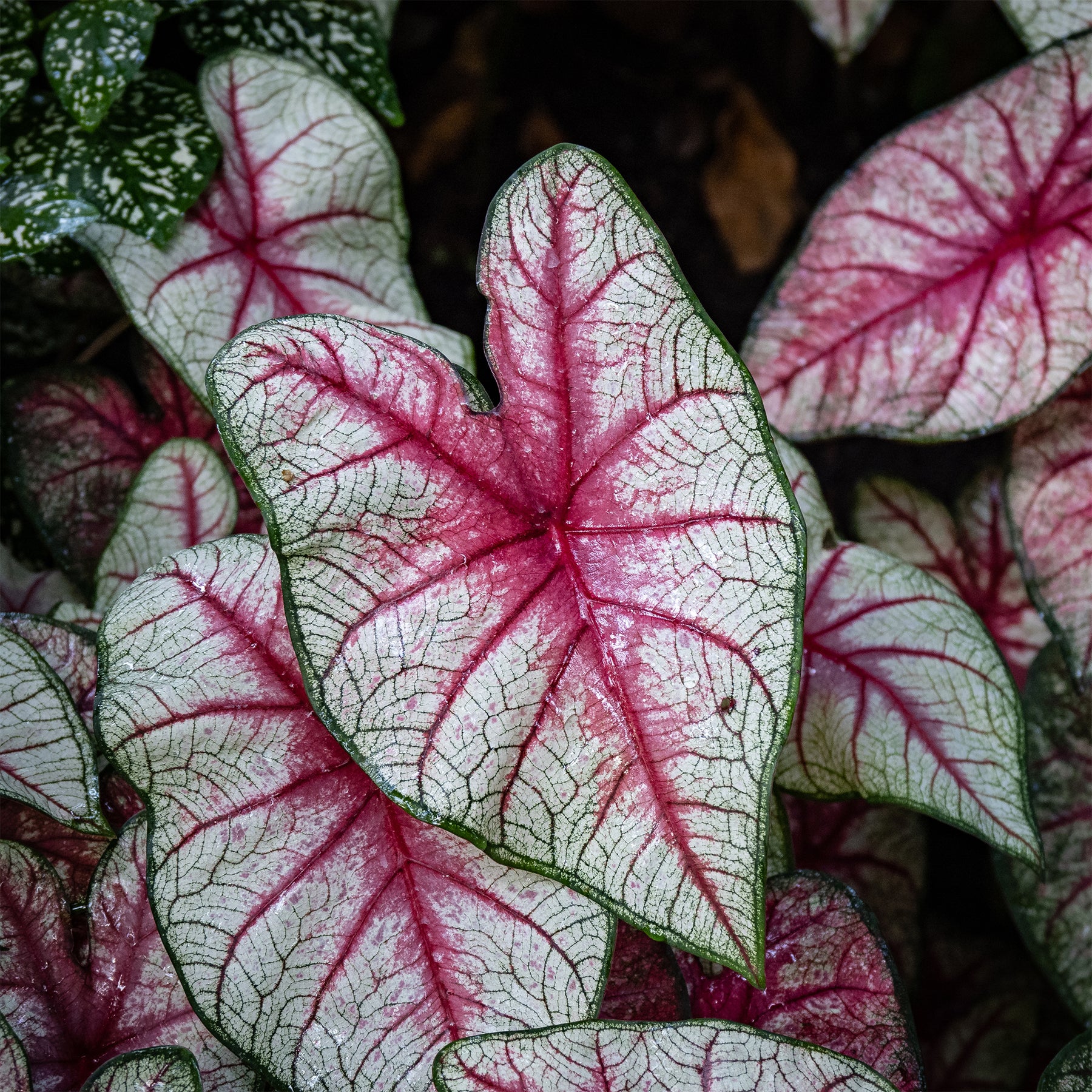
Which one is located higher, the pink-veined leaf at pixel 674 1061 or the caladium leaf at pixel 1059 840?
the pink-veined leaf at pixel 674 1061

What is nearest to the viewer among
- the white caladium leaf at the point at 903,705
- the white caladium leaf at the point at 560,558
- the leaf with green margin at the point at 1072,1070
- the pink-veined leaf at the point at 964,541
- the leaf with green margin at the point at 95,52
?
the white caladium leaf at the point at 560,558

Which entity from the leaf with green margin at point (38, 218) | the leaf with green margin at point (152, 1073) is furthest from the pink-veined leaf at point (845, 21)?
the leaf with green margin at point (152, 1073)

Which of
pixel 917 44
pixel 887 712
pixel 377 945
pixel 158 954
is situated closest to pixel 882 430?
pixel 887 712

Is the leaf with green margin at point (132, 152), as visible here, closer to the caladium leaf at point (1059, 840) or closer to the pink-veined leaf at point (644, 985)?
the pink-veined leaf at point (644, 985)

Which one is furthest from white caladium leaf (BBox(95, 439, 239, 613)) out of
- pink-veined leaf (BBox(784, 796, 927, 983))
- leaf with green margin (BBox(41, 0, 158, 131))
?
pink-veined leaf (BBox(784, 796, 927, 983))

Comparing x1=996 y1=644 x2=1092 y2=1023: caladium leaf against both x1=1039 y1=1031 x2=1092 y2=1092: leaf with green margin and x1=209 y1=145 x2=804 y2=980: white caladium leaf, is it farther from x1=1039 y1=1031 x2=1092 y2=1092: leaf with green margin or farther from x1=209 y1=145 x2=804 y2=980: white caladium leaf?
x1=209 y1=145 x2=804 y2=980: white caladium leaf

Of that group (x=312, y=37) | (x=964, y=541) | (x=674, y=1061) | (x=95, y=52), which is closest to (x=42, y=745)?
(x=674, y=1061)
